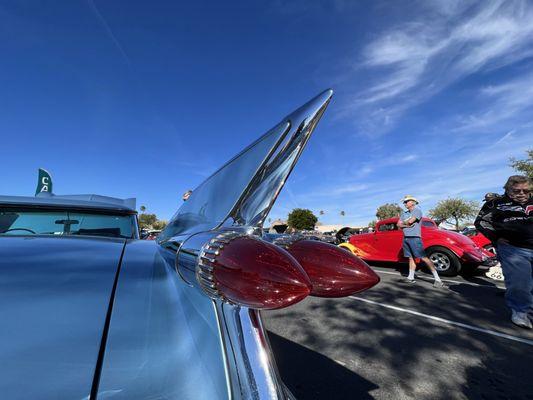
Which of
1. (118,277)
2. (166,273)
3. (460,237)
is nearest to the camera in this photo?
(118,277)

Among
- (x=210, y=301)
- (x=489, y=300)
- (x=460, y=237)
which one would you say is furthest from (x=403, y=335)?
(x=460, y=237)

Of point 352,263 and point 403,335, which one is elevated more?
point 352,263

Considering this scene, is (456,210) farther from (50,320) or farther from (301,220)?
(50,320)

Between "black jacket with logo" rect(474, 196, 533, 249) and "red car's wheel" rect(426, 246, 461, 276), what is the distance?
341cm

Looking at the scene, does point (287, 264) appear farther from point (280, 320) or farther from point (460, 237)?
point (460, 237)

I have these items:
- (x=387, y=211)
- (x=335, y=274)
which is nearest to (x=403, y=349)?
(x=335, y=274)

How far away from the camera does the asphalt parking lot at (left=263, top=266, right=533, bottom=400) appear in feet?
6.65

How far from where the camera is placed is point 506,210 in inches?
128

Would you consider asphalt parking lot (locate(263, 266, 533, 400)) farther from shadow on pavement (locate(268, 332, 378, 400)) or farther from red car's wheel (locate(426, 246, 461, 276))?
red car's wheel (locate(426, 246, 461, 276))

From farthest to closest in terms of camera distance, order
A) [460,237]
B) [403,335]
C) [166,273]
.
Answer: [460,237], [403,335], [166,273]

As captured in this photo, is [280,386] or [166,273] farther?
[166,273]

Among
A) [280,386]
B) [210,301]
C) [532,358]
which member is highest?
[210,301]

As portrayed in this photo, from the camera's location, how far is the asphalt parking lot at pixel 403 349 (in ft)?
6.65

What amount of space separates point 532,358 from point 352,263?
2.90 m
